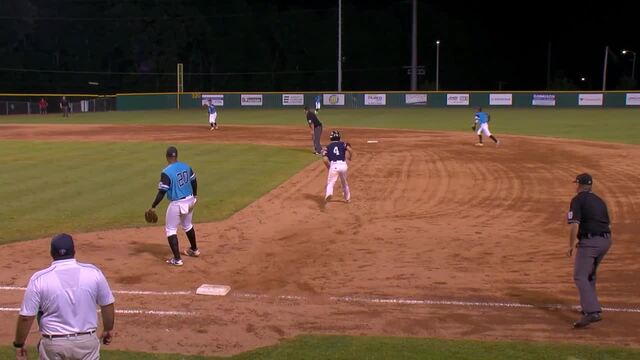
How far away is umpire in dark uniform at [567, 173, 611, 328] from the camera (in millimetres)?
7973

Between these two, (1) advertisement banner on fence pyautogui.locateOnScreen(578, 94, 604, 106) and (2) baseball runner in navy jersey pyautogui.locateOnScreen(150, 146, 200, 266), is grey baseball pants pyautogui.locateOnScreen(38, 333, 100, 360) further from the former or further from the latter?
(1) advertisement banner on fence pyautogui.locateOnScreen(578, 94, 604, 106)

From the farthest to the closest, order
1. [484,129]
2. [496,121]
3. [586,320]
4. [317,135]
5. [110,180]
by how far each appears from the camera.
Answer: [496,121], [484,129], [317,135], [110,180], [586,320]

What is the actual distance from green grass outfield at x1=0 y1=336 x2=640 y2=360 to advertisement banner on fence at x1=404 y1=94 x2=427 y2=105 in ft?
190

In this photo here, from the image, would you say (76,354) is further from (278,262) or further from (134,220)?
(134,220)

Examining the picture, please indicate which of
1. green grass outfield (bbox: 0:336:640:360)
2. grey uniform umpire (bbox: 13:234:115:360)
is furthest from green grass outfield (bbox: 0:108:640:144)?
grey uniform umpire (bbox: 13:234:115:360)

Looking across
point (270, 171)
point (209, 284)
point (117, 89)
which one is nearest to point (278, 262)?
point (209, 284)

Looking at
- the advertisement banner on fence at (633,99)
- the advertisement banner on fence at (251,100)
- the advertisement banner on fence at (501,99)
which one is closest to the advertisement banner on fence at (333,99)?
the advertisement banner on fence at (251,100)

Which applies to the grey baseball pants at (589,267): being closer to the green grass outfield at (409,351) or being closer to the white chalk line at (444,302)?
the white chalk line at (444,302)

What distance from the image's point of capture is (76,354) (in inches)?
195

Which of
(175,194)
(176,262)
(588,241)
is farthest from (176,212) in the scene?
(588,241)

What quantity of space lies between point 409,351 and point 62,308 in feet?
11.7

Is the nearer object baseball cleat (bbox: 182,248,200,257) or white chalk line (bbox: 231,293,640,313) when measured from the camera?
white chalk line (bbox: 231,293,640,313)

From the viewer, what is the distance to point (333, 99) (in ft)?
213

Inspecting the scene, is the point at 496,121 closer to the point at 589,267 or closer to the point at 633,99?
the point at 633,99
